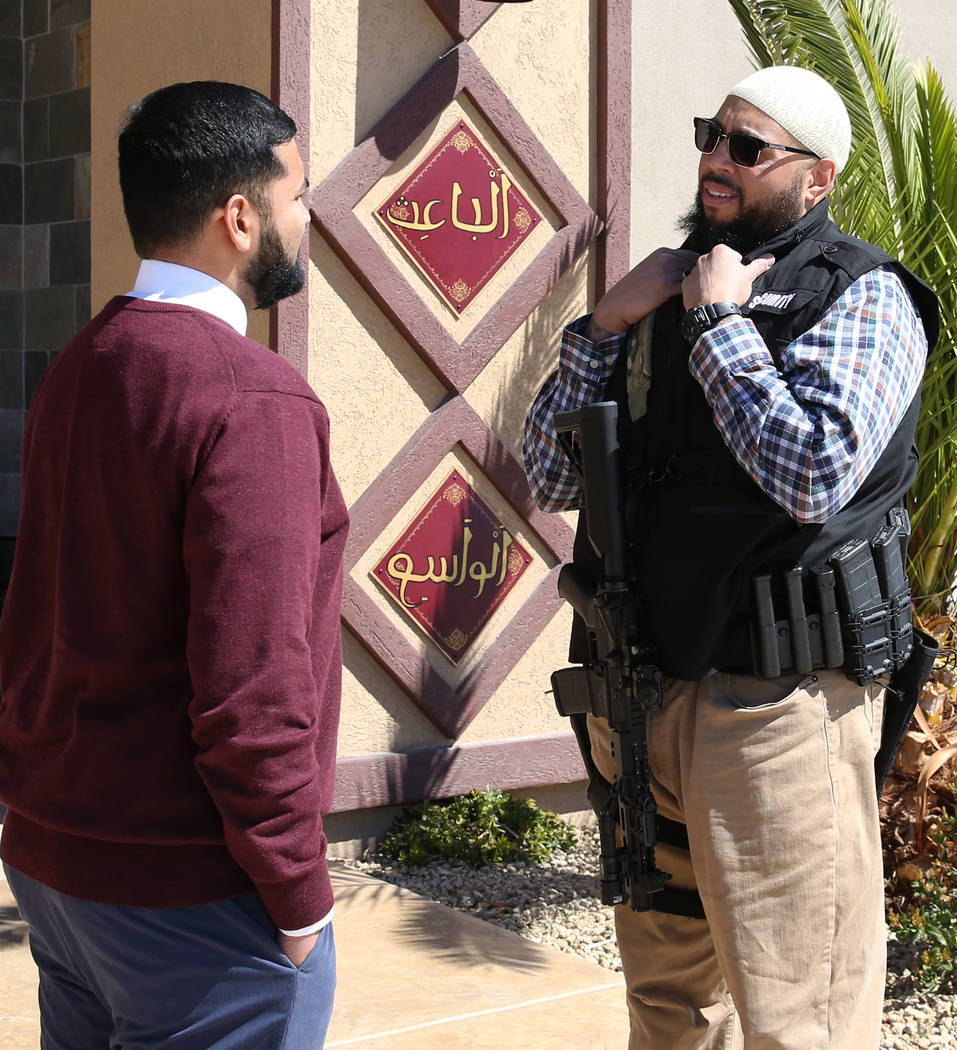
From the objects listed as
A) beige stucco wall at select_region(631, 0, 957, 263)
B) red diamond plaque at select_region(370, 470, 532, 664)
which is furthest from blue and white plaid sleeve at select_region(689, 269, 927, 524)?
beige stucco wall at select_region(631, 0, 957, 263)

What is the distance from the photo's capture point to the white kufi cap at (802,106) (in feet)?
8.54

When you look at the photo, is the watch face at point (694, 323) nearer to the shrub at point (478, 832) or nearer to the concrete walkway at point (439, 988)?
the concrete walkway at point (439, 988)

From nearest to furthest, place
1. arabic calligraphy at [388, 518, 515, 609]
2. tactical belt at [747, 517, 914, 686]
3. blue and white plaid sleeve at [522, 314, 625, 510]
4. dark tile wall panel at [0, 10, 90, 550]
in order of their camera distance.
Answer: tactical belt at [747, 517, 914, 686]
blue and white plaid sleeve at [522, 314, 625, 510]
arabic calligraphy at [388, 518, 515, 609]
dark tile wall panel at [0, 10, 90, 550]

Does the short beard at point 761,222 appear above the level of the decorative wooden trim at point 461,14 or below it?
below

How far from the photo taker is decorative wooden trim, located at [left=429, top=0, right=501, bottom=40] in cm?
460

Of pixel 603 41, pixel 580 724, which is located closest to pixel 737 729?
pixel 580 724

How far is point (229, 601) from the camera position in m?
1.56

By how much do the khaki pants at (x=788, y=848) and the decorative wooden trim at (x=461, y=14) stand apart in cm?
291

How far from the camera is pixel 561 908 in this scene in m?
4.38

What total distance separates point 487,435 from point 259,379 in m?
3.25

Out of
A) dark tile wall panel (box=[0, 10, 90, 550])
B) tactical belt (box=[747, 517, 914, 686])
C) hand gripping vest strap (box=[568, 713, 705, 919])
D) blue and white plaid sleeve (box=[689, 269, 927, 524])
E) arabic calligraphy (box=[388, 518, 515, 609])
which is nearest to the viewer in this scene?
blue and white plaid sleeve (box=[689, 269, 927, 524])

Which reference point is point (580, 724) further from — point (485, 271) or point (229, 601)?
point (485, 271)

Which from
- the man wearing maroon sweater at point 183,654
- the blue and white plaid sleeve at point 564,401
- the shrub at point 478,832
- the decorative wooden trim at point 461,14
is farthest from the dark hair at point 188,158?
the shrub at point 478,832

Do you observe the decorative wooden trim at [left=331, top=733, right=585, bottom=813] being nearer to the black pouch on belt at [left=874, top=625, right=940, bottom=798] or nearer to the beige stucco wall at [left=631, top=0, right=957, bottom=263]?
the beige stucco wall at [left=631, top=0, right=957, bottom=263]
